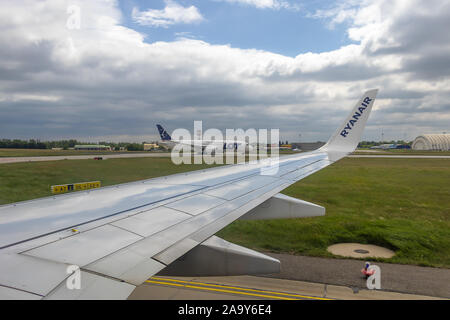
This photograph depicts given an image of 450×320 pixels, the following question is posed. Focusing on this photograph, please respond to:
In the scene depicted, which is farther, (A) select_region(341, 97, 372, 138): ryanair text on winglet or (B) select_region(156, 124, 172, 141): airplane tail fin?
(B) select_region(156, 124, 172, 141): airplane tail fin

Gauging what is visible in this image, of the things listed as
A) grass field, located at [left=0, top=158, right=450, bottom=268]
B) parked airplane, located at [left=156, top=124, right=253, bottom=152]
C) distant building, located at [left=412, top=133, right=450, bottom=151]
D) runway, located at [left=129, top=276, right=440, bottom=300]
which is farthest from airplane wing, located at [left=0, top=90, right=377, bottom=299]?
distant building, located at [left=412, top=133, right=450, bottom=151]

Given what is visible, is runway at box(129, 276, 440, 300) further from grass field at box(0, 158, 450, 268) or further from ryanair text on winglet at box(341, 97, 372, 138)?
ryanair text on winglet at box(341, 97, 372, 138)

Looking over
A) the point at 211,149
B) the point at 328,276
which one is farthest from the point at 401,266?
the point at 211,149

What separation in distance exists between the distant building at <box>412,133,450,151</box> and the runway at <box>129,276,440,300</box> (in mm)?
123735

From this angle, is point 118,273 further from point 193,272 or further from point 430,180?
point 430,180

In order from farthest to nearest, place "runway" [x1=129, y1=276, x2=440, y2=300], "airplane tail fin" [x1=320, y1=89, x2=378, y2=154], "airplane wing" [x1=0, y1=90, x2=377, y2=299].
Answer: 1. "airplane tail fin" [x1=320, y1=89, x2=378, y2=154]
2. "runway" [x1=129, y1=276, x2=440, y2=300]
3. "airplane wing" [x1=0, y1=90, x2=377, y2=299]

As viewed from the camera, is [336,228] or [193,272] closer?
[193,272]

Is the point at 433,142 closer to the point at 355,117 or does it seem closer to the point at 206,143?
the point at 206,143

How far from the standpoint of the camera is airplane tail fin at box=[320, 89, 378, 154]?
834cm

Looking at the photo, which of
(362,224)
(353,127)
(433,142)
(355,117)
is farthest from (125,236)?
(433,142)

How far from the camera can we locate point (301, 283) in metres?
6.62

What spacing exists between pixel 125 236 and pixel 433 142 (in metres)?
131

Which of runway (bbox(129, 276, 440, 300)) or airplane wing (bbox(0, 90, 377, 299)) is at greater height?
airplane wing (bbox(0, 90, 377, 299))

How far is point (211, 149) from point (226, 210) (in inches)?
1815
